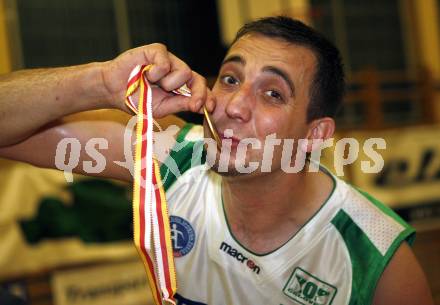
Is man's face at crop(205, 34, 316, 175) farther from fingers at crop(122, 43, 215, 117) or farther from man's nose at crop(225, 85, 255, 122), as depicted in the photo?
fingers at crop(122, 43, 215, 117)

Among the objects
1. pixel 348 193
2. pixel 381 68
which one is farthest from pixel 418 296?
pixel 381 68

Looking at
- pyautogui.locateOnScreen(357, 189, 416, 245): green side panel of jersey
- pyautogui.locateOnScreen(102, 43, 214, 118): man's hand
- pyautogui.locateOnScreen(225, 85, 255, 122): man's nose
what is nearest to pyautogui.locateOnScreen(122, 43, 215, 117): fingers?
pyautogui.locateOnScreen(102, 43, 214, 118): man's hand

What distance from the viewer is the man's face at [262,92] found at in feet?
8.42

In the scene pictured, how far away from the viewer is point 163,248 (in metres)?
1.97

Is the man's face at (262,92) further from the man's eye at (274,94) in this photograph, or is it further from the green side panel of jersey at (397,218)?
the green side panel of jersey at (397,218)

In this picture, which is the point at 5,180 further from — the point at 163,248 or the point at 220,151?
the point at 163,248

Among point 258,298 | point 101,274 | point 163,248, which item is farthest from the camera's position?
point 101,274

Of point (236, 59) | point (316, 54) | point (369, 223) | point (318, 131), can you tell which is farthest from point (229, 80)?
point (369, 223)

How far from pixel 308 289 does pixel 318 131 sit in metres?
0.78

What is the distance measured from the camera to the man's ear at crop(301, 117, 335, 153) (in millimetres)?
2988

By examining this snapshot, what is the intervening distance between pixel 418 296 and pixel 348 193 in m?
0.59

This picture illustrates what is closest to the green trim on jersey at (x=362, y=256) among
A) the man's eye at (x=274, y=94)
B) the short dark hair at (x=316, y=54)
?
the short dark hair at (x=316, y=54)

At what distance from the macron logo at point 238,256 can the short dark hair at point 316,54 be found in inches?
28.3

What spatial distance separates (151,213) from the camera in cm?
196
